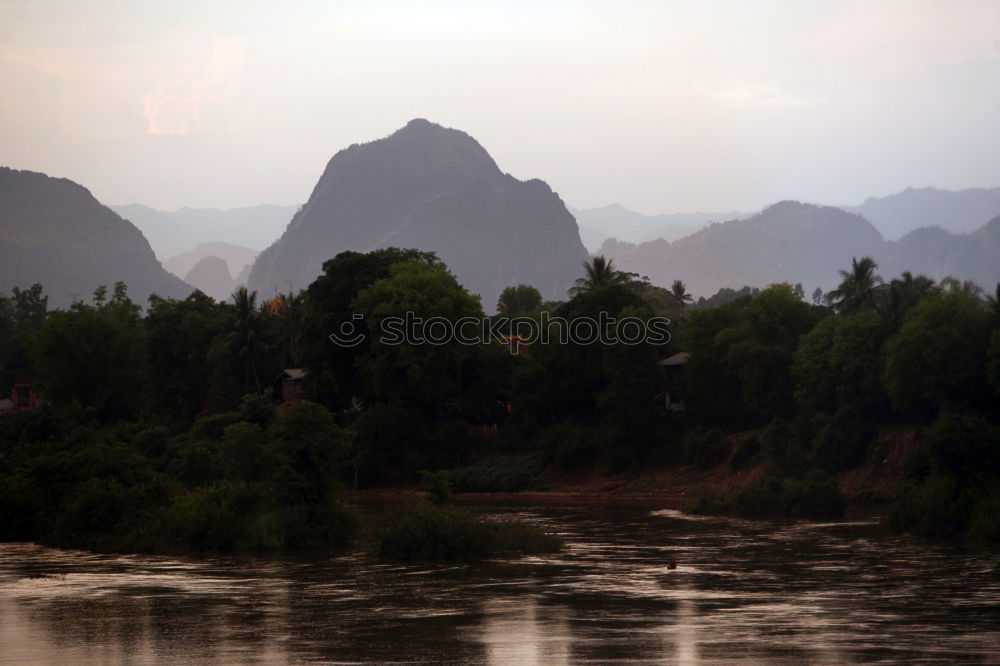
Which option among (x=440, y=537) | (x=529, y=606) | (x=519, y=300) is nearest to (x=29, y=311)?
(x=519, y=300)

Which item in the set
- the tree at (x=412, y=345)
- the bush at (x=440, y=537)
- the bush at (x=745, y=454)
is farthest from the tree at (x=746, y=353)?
the bush at (x=440, y=537)

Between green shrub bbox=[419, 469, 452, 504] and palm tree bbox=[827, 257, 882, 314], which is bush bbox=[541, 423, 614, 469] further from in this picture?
green shrub bbox=[419, 469, 452, 504]

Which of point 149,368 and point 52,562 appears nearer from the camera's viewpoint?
point 52,562

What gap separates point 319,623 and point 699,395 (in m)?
48.9

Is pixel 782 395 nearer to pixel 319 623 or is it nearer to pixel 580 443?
pixel 580 443

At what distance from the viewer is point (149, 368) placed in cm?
9512

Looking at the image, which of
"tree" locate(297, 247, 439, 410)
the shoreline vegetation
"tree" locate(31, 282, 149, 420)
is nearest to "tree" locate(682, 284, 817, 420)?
the shoreline vegetation

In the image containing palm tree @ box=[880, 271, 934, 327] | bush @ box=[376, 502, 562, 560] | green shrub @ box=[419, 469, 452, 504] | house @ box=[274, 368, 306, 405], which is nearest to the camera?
bush @ box=[376, 502, 562, 560]

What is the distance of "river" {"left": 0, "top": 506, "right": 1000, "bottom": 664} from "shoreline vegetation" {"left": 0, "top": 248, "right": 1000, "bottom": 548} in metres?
2.32

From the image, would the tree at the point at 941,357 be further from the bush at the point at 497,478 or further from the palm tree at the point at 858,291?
the bush at the point at 497,478

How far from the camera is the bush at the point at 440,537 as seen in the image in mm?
41312

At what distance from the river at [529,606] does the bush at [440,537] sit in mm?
1199

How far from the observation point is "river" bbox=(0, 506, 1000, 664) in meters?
25.8

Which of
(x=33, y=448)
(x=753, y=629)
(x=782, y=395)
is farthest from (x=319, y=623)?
(x=782, y=395)
